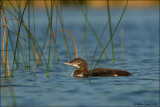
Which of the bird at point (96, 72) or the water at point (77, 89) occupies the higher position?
the bird at point (96, 72)

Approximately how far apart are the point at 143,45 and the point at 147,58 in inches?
169

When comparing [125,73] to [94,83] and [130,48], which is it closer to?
[94,83]

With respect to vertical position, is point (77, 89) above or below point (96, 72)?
below

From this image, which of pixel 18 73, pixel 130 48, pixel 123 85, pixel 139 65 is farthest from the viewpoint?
pixel 130 48

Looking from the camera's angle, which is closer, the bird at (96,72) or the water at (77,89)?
the water at (77,89)

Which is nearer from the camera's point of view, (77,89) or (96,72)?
(77,89)

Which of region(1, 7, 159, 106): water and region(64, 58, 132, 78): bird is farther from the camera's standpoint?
region(64, 58, 132, 78): bird

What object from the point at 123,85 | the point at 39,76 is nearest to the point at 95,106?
the point at 123,85

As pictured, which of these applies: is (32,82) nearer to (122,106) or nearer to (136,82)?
(136,82)

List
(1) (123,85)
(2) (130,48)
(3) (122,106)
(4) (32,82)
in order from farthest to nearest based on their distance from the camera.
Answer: (2) (130,48)
(4) (32,82)
(1) (123,85)
(3) (122,106)

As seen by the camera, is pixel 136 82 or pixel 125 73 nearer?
pixel 136 82

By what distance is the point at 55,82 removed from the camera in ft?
27.6

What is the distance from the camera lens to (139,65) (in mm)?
11523

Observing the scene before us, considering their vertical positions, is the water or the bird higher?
the bird
